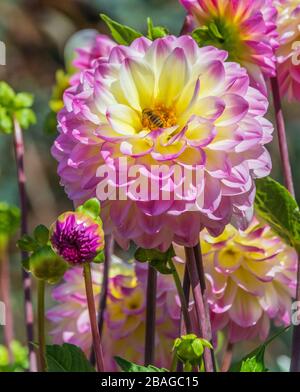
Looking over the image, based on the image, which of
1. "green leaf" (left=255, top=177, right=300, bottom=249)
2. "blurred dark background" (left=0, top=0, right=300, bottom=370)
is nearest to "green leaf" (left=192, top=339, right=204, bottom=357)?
"green leaf" (left=255, top=177, right=300, bottom=249)

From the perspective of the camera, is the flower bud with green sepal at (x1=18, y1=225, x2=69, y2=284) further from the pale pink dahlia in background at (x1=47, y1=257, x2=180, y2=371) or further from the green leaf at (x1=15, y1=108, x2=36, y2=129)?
the green leaf at (x1=15, y1=108, x2=36, y2=129)

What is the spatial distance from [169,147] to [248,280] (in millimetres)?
145

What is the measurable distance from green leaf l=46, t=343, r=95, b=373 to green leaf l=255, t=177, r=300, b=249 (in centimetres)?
12

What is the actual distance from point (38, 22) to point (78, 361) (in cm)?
226

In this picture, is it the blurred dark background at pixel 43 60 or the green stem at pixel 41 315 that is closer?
the green stem at pixel 41 315

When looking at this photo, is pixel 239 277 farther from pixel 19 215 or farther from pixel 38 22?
pixel 38 22

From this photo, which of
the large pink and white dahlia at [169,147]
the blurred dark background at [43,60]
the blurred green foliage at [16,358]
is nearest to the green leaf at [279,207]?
the large pink and white dahlia at [169,147]

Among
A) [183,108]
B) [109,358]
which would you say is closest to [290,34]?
[183,108]

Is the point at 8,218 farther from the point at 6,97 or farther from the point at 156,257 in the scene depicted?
the point at 156,257

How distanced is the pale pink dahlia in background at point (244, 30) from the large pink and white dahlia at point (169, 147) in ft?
0.23

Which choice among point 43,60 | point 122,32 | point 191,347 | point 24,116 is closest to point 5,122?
point 24,116

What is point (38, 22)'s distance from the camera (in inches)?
106

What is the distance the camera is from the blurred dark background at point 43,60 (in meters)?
2.29

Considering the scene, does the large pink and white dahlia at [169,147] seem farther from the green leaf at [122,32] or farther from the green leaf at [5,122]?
the green leaf at [5,122]
